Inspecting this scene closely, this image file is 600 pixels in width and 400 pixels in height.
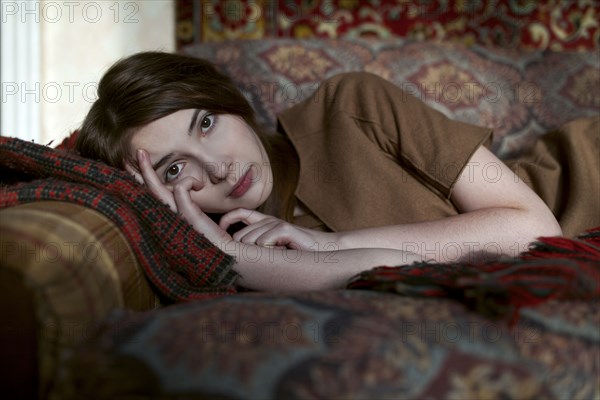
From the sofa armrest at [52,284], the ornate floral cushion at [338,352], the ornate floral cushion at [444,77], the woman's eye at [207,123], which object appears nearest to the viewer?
the ornate floral cushion at [338,352]

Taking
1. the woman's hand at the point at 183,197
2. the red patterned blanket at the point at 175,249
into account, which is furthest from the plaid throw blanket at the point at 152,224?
the woman's hand at the point at 183,197

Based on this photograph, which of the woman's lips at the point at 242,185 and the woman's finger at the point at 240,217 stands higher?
the woman's lips at the point at 242,185

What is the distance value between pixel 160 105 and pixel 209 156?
135mm

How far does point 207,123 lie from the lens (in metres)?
1.26

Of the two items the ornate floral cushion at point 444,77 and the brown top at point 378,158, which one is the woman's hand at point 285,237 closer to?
the brown top at point 378,158

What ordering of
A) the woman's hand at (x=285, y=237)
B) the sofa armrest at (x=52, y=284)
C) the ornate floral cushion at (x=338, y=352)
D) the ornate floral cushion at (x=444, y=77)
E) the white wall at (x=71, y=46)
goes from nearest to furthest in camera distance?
1. the ornate floral cushion at (x=338, y=352)
2. the sofa armrest at (x=52, y=284)
3. the woman's hand at (x=285, y=237)
4. the ornate floral cushion at (x=444, y=77)
5. the white wall at (x=71, y=46)

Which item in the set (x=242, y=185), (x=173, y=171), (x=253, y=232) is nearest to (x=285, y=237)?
(x=253, y=232)

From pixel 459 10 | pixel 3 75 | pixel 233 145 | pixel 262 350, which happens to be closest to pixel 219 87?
pixel 233 145

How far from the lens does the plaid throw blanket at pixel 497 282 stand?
0.72 meters

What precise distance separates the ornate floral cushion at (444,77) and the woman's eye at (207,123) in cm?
33

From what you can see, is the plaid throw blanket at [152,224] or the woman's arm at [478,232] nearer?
the plaid throw blanket at [152,224]

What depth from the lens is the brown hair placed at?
123 centimetres

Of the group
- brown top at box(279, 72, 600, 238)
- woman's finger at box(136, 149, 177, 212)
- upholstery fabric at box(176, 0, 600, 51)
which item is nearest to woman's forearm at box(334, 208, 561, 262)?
brown top at box(279, 72, 600, 238)

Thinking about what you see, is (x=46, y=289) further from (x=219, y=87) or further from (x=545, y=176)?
(x=545, y=176)
